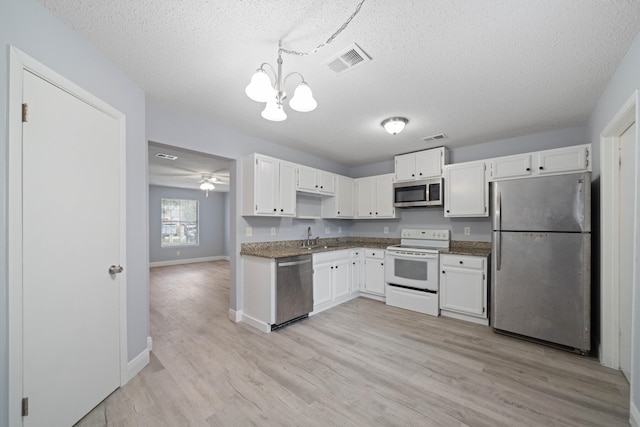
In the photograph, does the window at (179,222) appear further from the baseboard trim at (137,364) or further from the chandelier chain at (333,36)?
the chandelier chain at (333,36)

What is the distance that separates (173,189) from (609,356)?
956cm

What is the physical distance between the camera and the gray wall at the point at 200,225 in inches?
295

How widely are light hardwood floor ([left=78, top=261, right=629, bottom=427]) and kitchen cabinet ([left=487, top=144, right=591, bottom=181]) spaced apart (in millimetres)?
1994

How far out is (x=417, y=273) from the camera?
144 inches

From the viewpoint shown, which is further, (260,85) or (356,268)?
(356,268)

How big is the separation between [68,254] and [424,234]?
430 centimetres

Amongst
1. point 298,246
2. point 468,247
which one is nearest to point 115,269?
point 298,246

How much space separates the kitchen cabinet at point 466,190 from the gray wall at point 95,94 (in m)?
3.89

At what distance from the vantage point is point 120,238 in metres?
2.00

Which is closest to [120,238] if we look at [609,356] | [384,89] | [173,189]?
[384,89]

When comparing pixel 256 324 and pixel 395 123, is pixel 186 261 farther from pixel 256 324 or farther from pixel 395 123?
pixel 395 123

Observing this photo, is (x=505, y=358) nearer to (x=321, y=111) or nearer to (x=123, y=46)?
(x=321, y=111)

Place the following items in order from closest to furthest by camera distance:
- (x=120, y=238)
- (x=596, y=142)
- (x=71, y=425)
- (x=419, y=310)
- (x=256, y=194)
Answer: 1. (x=71, y=425)
2. (x=120, y=238)
3. (x=596, y=142)
4. (x=256, y=194)
5. (x=419, y=310)

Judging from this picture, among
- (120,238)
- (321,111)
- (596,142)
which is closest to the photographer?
(120,238)
